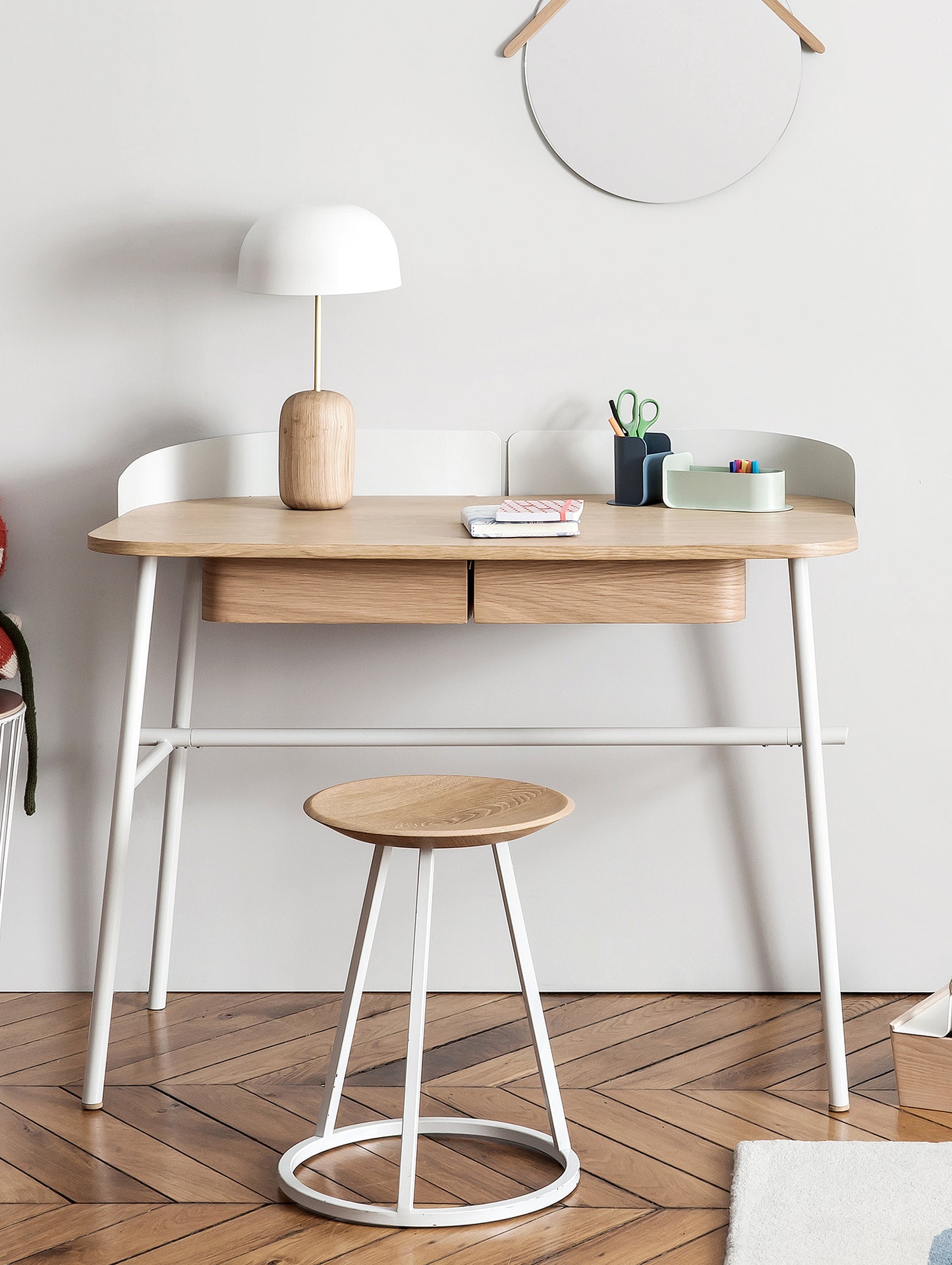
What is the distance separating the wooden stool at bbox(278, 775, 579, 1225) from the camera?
62.7 inches

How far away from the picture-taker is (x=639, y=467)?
217 centimetres

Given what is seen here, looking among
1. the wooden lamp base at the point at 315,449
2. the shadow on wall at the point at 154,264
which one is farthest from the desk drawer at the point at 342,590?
the shadow on wall at the point at 154,264

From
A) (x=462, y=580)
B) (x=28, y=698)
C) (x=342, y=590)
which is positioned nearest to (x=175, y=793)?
(x=28, y=698)

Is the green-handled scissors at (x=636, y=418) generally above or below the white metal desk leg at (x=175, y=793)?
above

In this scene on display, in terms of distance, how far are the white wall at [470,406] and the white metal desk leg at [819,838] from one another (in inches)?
16.5

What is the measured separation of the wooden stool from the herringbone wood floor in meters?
0.03

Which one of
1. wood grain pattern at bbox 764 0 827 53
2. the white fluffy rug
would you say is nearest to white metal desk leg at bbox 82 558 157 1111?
the white fluffy rug

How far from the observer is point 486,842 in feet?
5.18

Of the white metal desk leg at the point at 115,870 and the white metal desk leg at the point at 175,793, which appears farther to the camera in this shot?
the white metal desk leg at the point at 175,793

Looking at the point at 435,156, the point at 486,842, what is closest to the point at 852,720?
the point at 486,842

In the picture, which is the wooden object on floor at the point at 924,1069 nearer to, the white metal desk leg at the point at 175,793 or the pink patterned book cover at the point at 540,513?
the pink patterned book cover at the point at 540,513

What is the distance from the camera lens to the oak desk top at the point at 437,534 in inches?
70.1

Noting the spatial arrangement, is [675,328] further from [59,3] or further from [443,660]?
[59,3]

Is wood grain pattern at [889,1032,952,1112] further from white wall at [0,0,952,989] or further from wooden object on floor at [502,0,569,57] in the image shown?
wooden object on floor at [502,0,569,57]
